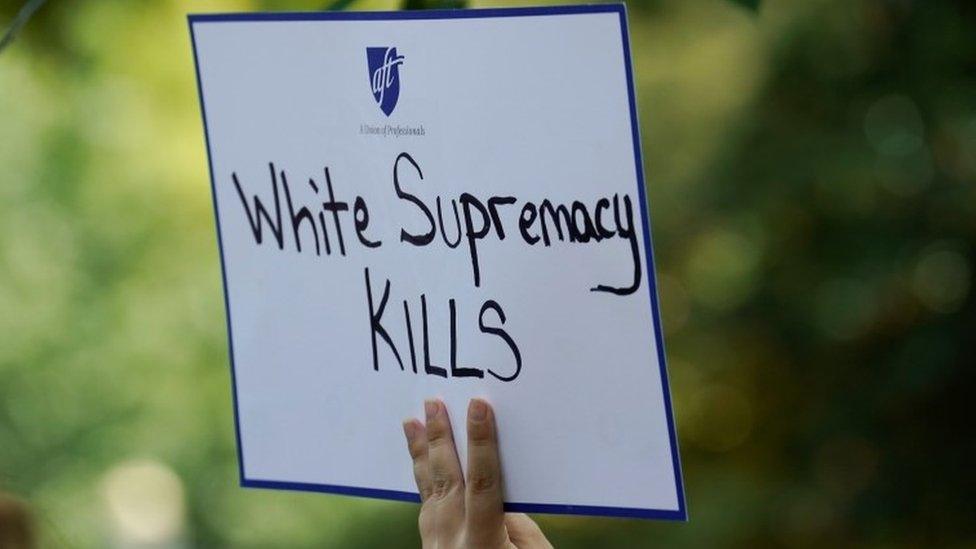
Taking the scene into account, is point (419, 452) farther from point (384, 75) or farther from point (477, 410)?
point (384, 75)

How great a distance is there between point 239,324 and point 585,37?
0.25 metres

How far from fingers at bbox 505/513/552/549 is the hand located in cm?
5

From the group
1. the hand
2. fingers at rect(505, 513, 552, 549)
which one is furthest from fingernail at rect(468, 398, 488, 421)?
fingers at rect(505, 513, 552, 549)

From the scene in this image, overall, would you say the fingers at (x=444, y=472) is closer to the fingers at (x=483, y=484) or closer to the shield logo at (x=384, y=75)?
the fingers at (x=483, y=484)

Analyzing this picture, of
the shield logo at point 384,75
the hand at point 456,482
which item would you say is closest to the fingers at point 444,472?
the hand at point 456,482

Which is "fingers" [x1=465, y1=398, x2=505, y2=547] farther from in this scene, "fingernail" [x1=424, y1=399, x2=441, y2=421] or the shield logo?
the shield logo

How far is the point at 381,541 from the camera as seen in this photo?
98.1 inches

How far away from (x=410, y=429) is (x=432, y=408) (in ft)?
0.06

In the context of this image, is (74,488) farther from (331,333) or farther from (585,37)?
(585,37)

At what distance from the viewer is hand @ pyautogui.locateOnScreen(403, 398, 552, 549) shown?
672mm

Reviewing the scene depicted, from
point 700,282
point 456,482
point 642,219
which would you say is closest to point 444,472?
point 456,482

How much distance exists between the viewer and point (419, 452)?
699mm

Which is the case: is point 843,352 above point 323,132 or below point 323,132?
below

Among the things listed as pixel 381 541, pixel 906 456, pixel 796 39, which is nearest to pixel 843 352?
pixel 906 456
